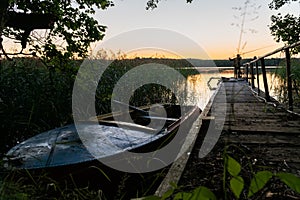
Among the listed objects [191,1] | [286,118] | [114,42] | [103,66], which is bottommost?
[286,118]

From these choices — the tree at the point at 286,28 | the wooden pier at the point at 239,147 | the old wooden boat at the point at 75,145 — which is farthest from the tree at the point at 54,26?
the tree at the point at 286,28

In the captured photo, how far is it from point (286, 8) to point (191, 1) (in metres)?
9.73

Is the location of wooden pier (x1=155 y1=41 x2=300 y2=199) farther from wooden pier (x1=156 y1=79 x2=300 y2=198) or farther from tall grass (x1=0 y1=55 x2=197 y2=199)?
tall grass (x1=0 y1=55 x2=197 y2=199)

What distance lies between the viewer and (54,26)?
4.78 meters

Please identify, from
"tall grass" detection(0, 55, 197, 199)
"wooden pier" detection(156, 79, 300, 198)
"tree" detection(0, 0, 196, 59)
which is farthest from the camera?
"tall grass" detection(0, 55, 197, 199)

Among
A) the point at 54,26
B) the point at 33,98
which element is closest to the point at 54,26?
the point at 54,26

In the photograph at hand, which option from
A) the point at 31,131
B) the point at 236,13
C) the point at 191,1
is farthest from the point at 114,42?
the point at 236,13

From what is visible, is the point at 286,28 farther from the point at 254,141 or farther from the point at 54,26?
the point at 254,141

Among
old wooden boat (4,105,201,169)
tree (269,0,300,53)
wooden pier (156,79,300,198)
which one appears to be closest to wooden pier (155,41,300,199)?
wooden pier (156,79,300,198)

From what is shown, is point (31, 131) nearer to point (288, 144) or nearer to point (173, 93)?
point (288, 144)

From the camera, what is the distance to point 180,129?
5.67 meters

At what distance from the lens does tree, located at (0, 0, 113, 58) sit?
14.7 ft

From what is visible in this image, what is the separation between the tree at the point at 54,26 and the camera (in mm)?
4488

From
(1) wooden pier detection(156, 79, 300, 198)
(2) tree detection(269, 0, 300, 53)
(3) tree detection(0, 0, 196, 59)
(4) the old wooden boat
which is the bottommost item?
(4) the old wooden boat
